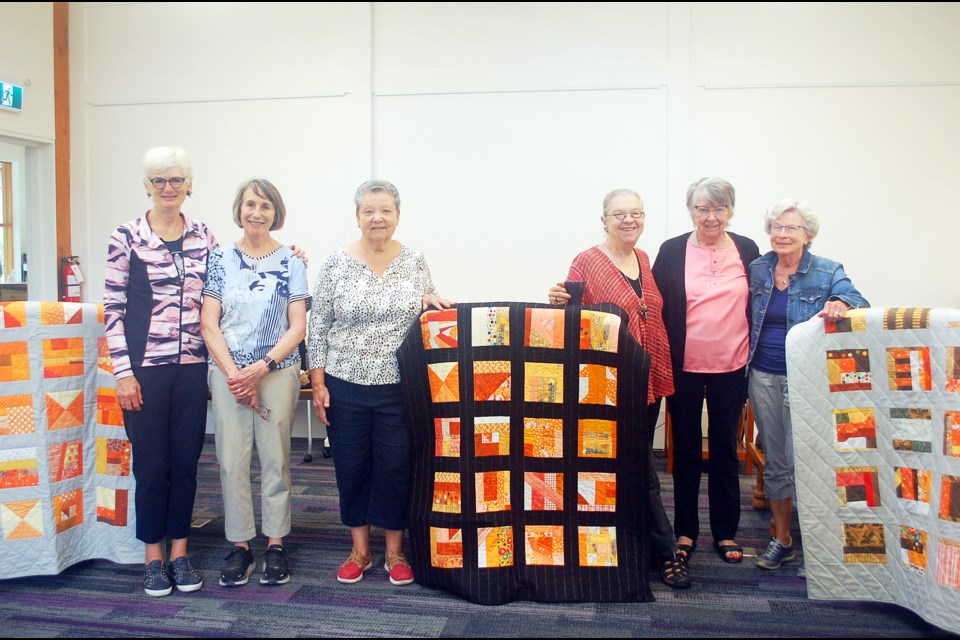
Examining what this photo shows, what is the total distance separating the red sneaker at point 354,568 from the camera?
2.37 m

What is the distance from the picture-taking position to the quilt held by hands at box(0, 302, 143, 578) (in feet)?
7.57

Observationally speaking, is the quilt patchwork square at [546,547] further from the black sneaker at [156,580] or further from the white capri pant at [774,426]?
the black sneaker at [156,580]

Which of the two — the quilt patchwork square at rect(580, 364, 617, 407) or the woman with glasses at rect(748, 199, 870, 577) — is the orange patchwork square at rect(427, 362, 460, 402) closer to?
the quilt patchwork square at rect(580, 364, 617, 407)

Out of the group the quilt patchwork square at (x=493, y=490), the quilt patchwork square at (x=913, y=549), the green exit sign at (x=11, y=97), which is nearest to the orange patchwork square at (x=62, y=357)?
the quilt patchwork square at (x=493, y=490)

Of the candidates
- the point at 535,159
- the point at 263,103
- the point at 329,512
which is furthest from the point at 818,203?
the point at 263,103

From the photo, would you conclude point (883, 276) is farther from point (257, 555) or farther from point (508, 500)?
point (257, 555)

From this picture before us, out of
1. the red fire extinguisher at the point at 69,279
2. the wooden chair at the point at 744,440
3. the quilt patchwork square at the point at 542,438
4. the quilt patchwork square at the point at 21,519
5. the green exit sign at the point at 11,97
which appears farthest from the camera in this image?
the red fire extinguisher at the point at 69,279

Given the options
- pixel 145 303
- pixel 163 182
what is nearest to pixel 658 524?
pixel 145 303

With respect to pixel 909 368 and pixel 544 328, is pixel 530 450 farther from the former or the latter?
pixel 909 368

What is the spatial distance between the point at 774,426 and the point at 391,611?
1.47 metres

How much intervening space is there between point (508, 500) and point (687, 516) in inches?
30.7

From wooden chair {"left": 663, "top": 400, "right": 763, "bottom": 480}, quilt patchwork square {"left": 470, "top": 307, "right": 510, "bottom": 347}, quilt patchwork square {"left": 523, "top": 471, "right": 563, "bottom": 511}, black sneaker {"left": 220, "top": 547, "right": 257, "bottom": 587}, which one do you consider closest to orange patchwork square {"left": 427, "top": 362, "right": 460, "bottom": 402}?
quilt patchwork square {"left": 470, "top": 307, "right": 510, "bottom": 347}

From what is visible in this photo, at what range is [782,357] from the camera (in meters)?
2.39

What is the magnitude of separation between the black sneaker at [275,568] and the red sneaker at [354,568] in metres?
0.19
